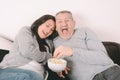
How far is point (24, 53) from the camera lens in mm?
1943

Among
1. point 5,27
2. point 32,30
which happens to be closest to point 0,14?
point 5,27

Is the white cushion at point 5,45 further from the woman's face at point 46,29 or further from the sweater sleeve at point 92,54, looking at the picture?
the sweater sleeve at point 92,54

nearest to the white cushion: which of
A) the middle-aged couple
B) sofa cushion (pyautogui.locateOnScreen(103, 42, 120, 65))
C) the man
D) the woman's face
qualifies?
the middle-aged couple

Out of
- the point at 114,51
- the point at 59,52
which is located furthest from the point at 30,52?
the point at 114,51

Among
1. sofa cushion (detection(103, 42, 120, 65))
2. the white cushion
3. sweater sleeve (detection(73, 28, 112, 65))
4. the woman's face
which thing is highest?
the woman's face

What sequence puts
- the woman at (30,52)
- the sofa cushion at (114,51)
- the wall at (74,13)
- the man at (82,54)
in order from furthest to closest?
the sofa cushion at (114,51), the wall at (74,13), the man at (82,54), the woman at (30,52)

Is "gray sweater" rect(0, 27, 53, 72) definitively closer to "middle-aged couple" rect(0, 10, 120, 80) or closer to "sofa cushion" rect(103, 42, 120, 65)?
"middle-aged couple" rect(0, 10, 120, 80)

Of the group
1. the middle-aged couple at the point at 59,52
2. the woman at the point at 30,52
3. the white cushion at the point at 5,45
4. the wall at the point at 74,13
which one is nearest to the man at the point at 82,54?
the middle-aged couple at the point at 59,52

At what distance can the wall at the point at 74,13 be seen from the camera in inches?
94.1

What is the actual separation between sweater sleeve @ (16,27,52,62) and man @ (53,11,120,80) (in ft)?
0.42

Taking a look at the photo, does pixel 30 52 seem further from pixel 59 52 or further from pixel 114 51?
pixel 114 51

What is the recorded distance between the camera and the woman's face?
2.14m

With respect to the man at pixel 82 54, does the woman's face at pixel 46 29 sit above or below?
above

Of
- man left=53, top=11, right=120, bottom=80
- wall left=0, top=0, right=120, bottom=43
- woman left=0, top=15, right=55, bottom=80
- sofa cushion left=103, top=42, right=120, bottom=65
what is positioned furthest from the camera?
sofa cushion left=103, top=42, right=120, bottom=65
